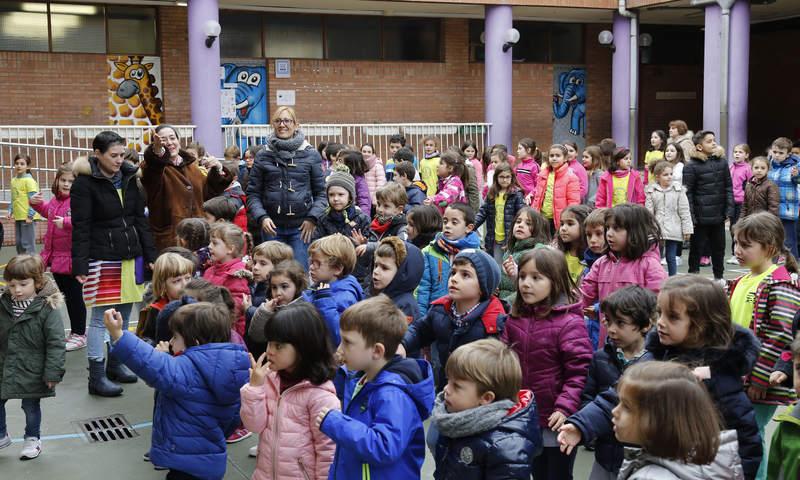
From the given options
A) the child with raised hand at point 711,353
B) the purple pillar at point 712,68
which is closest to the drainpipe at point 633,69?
the purple pillar at point 712,68

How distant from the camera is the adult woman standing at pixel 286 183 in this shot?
7266 mm

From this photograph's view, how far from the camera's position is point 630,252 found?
495cm

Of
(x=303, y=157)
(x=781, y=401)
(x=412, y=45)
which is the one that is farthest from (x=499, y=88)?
(x=781, y=401)

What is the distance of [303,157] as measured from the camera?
7355 mm

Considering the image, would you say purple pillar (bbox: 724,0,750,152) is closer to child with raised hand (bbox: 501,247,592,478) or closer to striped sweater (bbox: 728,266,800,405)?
striped sweater (bbox: 728,266,800,405)

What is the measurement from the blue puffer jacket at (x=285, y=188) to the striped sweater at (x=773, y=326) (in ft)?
12.9

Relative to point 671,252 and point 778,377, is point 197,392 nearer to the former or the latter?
point 778,377

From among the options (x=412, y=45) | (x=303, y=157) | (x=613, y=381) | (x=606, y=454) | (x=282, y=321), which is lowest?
(x=606, y=454)

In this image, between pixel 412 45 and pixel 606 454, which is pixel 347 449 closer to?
pixel 606 454

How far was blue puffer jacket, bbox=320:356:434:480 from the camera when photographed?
3141 millimetres

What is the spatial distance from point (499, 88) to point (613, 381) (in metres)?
15.7

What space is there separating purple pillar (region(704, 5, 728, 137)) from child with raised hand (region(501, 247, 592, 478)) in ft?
48.4

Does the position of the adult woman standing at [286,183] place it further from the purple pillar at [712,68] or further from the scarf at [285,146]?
the purple pillar at [712,68]

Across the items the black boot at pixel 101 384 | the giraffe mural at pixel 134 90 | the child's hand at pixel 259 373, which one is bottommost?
the black boot at pixel 101 384
